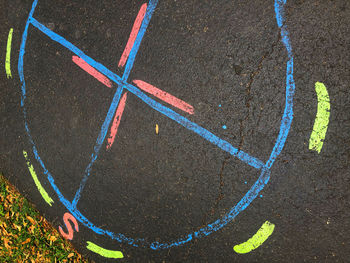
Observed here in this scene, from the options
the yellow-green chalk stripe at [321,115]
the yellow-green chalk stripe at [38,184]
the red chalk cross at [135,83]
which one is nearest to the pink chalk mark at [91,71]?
the red chalk cross at [135,83]

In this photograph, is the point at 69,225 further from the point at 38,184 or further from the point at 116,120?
the point at 116,120

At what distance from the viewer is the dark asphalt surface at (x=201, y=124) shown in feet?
7.43

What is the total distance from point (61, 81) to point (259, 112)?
6.92ft

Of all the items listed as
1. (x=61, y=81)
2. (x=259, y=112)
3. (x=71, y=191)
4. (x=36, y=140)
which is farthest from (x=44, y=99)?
(x=259, y=112)

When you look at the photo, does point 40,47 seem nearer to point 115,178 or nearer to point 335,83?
point 115,178

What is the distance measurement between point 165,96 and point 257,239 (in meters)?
1.67

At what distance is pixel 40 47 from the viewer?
2.75m

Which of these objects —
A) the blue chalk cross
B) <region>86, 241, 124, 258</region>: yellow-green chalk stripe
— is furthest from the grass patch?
the blue chalk cross

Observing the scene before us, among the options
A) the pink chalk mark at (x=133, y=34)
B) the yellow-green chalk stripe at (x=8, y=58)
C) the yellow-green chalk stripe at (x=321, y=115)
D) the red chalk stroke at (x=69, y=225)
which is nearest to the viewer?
the yellow-green chalk stripe at (x=321, y=115)

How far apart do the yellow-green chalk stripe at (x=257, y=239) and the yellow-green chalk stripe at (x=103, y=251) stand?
123cm

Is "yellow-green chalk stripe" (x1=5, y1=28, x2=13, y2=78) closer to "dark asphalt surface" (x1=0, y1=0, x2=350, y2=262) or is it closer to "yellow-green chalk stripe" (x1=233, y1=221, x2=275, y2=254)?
"dark asphalt surface" (x1=0, y1=0, x2=350, y2=262)

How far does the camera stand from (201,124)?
2408 millimetres

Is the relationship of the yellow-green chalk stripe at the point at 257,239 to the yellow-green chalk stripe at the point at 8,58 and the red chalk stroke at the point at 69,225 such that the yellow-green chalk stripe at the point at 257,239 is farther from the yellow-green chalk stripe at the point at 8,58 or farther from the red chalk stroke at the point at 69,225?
the yellow-green chalk stripe at the point at 8,58

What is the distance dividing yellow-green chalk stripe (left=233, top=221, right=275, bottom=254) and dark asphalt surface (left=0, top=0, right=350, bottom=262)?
0.05m
